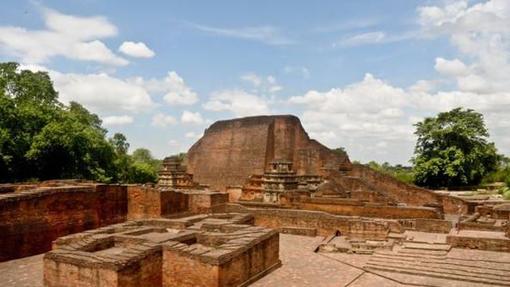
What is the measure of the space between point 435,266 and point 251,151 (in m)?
20.9

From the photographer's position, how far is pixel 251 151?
3033 cm

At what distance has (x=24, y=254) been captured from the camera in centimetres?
1052

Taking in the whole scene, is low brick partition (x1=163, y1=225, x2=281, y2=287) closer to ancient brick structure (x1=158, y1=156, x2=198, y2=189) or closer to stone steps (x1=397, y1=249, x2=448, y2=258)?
stone steps (x1=397, y1=249, x2=448, y2=258)

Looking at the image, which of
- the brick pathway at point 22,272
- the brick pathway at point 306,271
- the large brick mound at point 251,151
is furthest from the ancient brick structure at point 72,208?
the large brick mound at point 251,151

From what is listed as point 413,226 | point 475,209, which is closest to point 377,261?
point 413,226

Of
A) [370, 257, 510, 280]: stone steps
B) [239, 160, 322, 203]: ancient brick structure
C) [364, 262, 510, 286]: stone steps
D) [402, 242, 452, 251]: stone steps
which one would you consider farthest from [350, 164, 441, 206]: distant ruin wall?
[364, 262, 510, 286]: stone steps

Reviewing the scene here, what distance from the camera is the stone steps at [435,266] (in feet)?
30.4

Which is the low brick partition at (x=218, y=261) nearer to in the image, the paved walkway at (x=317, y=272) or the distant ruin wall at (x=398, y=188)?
the paved walkway at (x=317, y=272)

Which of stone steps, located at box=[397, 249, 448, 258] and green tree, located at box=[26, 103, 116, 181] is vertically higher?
green tree, located at box=[26, 103, 116, 181]

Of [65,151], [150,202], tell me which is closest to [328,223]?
[150,202]

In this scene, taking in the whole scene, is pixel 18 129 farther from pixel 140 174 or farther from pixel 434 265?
pixel 434 265

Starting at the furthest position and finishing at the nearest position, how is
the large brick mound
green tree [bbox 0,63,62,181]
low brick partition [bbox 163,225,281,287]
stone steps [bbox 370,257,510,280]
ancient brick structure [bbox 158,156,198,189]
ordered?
the large brick mound < ancient brick structure [bbox 158,156,198,189] < green tree [bbox 0,63,62,181] < stone steps [bbox 370,257,510,280] < low brick partition [bbox 163,225,281,287]

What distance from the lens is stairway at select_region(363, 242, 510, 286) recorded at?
30.4ft

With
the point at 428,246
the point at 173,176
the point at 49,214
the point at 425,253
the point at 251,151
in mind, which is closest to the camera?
the point at 425,253
